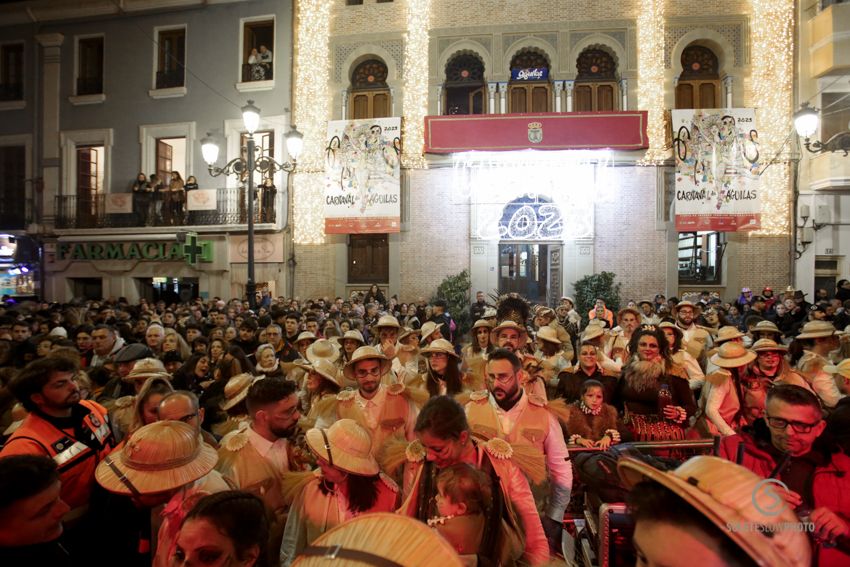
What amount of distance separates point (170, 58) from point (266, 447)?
22.2 metres

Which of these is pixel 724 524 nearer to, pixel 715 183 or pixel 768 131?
pixel 715 183

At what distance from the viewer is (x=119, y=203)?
19812 millimetres

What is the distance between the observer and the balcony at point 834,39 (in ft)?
50.3

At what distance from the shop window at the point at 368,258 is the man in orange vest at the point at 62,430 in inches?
605

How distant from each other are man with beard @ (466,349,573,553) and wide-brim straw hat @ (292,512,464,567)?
2158mm

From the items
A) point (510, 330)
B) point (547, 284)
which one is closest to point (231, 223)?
point (547, 284)

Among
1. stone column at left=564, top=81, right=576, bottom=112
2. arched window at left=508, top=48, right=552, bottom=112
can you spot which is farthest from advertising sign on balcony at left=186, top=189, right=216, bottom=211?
stone column at left=564, top=81, right=576, bottom=112

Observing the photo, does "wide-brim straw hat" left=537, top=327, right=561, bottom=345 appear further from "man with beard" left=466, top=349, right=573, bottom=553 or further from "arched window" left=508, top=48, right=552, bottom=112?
"arched window" left=508, top=48, right=552, bottom=112

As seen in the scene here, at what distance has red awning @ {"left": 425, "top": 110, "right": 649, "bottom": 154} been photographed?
52.7 ft

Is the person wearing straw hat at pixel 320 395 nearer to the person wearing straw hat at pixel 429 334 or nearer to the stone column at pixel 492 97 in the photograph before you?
the person wearing straw hat at pixel 429 334

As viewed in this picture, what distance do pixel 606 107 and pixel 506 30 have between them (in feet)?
14.7

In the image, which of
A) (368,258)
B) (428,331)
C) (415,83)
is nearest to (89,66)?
(415,83)

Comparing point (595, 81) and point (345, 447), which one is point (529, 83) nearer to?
point (595, 81)

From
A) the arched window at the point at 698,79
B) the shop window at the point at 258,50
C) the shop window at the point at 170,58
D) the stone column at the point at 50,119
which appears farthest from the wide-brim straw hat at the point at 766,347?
the stone column at the point at 50,119
